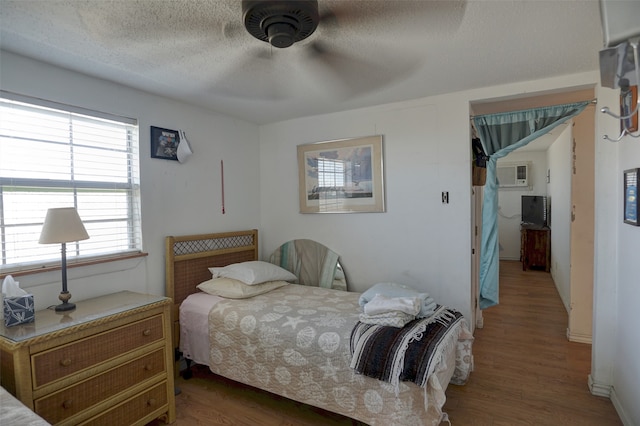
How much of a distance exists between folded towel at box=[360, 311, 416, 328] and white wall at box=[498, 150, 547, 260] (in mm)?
6412

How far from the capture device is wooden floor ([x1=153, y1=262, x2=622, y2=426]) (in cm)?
221

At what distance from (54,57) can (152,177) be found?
1.00 meters

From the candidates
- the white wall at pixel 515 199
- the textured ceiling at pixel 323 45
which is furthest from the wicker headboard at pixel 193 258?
the white wall at pixel 515 199

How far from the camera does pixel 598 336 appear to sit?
2416 mm

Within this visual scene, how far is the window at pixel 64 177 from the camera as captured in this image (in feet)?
6.52

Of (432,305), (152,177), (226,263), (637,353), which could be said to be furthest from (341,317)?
(152,177)

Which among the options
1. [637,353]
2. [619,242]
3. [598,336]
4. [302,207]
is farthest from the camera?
[302,207]

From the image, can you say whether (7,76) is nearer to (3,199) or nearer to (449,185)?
(3,199)

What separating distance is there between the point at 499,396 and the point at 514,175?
6.08 m

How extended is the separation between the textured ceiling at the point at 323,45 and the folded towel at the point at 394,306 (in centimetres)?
156

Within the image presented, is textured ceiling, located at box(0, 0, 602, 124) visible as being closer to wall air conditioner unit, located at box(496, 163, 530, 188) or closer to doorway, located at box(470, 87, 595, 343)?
doorway, located at box(470, 87, 595, 343)

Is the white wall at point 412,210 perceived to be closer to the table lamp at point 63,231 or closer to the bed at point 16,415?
the table lamp at point 63,231

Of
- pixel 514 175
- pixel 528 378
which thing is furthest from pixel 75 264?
pixel 514 175

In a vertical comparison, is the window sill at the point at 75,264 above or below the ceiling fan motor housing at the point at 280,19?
below
